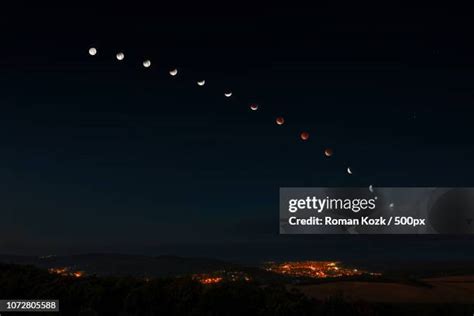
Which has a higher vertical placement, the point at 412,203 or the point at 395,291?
the point at 412,203

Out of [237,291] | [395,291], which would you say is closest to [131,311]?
[237,291]

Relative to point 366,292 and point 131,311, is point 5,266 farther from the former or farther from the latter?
point 366,292

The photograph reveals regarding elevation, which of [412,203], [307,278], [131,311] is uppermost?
[412,203]

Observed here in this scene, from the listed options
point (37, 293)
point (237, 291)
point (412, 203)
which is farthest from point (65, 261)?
point (412, 203)

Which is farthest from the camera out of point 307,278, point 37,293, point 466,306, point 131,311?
point 307,278

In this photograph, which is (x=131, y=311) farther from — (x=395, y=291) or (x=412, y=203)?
(x=412, y=203)

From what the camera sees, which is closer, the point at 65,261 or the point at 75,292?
the point at 75,292

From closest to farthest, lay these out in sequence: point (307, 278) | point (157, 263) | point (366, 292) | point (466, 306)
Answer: point (466, 306) → point (366, 292) → point (307, 278) → point (157, 263)
